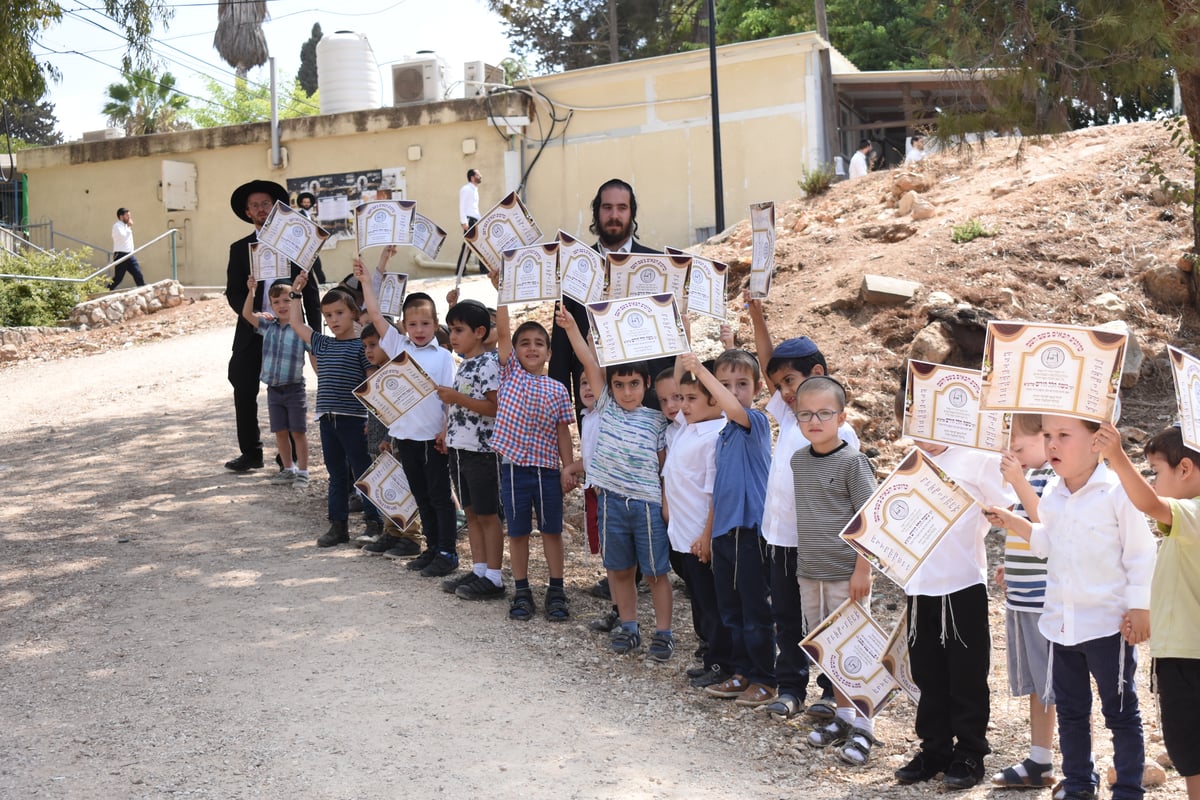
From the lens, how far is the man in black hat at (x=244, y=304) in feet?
27.6

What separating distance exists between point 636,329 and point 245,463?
4687mm

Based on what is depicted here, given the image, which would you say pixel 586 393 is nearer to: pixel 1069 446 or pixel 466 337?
pixel 466 337

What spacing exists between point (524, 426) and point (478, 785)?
2286mm

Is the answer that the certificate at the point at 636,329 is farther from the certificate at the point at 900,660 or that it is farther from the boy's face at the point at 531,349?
the certificate at the point at 900,660

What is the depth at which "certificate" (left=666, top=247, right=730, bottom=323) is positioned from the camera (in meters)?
5.95

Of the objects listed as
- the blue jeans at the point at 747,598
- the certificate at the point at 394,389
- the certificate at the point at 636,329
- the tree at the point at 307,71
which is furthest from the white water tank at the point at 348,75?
the tree at the point at 307,71

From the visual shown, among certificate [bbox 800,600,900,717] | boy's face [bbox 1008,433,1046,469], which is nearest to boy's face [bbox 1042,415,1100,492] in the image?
boy's face [bbox 1008,433,1046,469]

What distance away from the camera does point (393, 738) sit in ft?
15.1

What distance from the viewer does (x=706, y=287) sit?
6.00 metres

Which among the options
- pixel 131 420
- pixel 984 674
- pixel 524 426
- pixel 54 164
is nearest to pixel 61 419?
pixel 131 420

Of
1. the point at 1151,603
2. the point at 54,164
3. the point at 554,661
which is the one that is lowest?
the point at 554,661

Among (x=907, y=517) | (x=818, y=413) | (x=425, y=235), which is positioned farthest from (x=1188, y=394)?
(x=425, y=235)

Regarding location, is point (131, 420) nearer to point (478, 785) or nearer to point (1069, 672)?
point (478, 785)

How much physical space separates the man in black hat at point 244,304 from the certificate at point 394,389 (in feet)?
6.34
